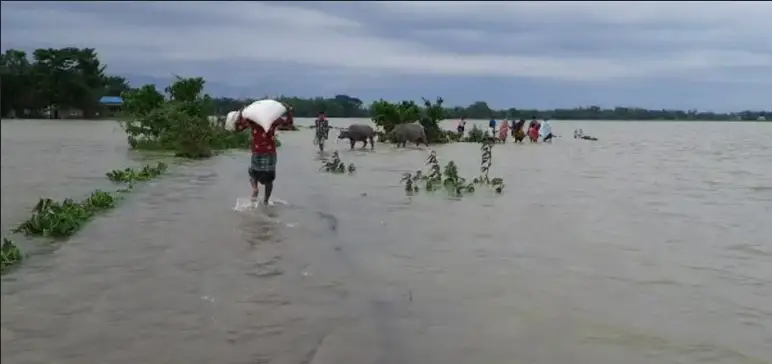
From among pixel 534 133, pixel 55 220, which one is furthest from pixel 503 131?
pixel 55 220

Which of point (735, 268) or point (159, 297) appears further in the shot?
point (735, 268)

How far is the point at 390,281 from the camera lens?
284 inches

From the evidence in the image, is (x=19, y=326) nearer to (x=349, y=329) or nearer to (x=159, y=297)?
(x=159, y=297)

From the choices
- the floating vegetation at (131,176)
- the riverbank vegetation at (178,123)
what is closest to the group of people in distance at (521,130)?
the riverbank vegetation at (178,123)

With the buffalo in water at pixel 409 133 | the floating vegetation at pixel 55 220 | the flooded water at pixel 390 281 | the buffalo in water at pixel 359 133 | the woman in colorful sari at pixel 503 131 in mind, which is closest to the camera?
the flooded water at pixel 390 281

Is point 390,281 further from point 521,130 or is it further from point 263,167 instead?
point 521,130

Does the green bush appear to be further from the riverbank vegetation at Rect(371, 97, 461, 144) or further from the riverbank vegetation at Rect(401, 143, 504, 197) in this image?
the riverbank vegetation at Rect(401, 143, 504, 197)

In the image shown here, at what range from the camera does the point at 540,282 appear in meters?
7.36

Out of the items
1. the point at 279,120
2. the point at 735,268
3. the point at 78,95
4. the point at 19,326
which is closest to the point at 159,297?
the point at 19,326

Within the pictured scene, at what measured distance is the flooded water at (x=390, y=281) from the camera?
538 centimetres

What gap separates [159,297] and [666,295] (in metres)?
4.28

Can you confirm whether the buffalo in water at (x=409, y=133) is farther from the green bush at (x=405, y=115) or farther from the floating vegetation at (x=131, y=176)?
A: the floating vegetation at (x=131, y=176)

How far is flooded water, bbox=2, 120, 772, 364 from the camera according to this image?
5.38 m

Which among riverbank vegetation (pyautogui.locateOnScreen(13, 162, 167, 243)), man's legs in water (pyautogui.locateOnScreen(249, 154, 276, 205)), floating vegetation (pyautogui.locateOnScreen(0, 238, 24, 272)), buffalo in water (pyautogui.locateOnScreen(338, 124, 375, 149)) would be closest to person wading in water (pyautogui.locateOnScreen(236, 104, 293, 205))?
man's legs in water (pyautogui.locateOnScreen(249, 154, 276, 205))
